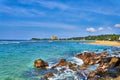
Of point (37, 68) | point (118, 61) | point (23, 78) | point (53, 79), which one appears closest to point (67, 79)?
point (53, 79)

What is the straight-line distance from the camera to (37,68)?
1190 inches

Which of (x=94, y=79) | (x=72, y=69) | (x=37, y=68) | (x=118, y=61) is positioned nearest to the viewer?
(x=94, y=79)

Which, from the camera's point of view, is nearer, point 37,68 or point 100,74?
point 100,74

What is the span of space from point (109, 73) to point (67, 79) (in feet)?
13.5

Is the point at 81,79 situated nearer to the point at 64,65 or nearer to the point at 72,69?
the point at 72,69

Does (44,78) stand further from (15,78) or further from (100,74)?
(100,74)

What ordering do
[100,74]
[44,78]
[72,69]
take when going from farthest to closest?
[72,69] < [44,78] < [100,74]

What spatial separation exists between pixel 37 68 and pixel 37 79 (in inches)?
295

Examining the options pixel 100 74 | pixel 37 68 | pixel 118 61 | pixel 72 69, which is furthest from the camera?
pixel 37 68

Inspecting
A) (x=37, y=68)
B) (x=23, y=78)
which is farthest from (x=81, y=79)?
(x=37, y=68)

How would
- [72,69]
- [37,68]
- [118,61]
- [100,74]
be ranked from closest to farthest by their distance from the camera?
[100,74] → [118,61] → [72,69] → [37,68]

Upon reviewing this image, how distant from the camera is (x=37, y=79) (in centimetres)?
2277

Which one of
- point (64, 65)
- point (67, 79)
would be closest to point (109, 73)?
point (67, 79)

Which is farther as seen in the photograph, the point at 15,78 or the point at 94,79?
the point at 15,78
